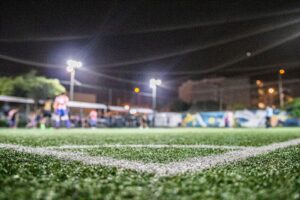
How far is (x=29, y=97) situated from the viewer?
46.1 m

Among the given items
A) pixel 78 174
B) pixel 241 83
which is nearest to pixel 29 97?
pixel 78 174

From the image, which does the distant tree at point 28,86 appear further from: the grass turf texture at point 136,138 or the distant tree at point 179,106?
the distant tree at point 179,106

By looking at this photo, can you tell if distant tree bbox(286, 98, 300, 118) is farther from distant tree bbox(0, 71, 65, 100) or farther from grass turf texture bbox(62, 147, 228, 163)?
grass turf texture bbox(62, 147, 228, 163)

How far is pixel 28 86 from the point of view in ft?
152

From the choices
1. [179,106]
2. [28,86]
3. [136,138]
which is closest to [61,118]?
[136,138]

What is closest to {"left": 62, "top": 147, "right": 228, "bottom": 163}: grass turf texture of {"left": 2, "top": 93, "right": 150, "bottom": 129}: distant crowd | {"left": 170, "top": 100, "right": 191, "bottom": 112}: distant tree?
{"left": 2, "top": 93, "right": 150, "bottom": 129}: distant crowd

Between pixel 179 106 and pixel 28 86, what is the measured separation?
176 feet

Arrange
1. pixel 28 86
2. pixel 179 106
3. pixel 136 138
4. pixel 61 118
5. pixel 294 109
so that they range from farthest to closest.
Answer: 1. pixel 179 106
2. pixel 28 86
3. pixel 294 109
4. pixel 61 118
5. pixel 136 138

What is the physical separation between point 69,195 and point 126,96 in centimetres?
7986

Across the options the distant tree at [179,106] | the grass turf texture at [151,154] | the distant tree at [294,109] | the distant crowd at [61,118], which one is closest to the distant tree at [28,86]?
the distant crowd at [61,118]

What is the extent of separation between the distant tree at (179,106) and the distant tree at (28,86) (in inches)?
1899

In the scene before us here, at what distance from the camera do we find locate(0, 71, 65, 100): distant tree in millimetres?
44625

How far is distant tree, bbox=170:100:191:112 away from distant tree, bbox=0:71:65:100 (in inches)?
1899

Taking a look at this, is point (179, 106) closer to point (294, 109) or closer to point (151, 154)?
point (294, 109)
